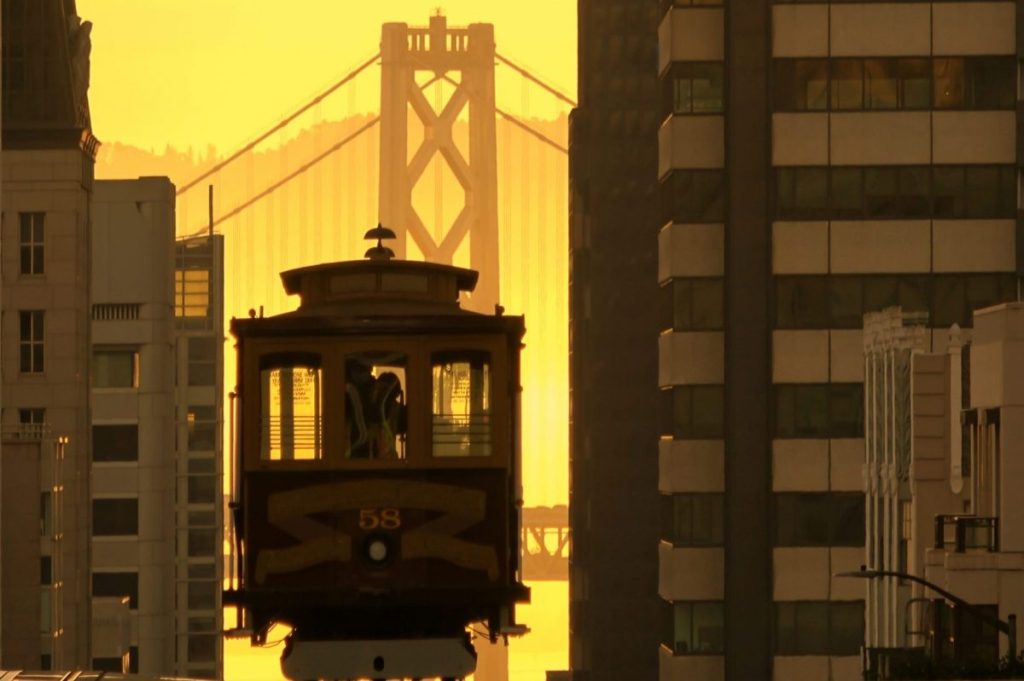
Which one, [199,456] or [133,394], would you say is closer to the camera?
[133,394]

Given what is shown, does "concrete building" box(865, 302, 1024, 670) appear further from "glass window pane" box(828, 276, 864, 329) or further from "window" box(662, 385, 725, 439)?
"window" box(662, 385, 725, 439)

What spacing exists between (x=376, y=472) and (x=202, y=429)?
345ft

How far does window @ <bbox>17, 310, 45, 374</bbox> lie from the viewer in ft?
303

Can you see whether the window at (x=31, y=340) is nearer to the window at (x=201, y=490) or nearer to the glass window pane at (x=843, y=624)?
the glass window pane at (x=843, y=624)

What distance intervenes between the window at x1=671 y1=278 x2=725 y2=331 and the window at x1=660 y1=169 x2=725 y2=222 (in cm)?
144

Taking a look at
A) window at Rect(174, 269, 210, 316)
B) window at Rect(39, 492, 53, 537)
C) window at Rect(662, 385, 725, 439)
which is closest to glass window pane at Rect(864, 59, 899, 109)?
window at Rect(662, 385, 725, 439)

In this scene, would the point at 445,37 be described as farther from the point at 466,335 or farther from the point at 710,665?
the point at 466,335

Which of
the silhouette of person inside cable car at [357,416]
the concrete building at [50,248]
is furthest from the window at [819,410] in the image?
the silhouette of person inside cable car at [357,416]

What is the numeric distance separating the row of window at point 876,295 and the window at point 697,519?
15.2 feet

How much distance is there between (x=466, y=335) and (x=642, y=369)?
193 ft

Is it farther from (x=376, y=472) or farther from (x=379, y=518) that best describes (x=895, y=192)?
(x=376, y=472)

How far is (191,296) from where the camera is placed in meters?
145

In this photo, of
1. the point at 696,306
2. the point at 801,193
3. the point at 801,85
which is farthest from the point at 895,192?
the point at 696,306

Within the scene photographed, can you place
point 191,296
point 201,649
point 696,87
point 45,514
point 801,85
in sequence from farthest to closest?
1. point 191,296
2. point 201,649
3. point 45,514
4. point 696,87
5. point 801,85
